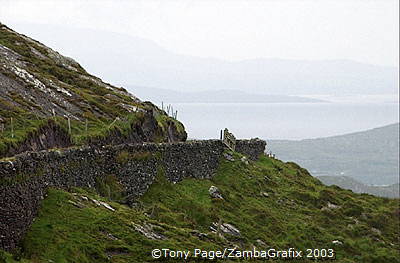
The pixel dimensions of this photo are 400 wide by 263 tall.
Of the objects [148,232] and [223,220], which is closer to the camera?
[148,232]

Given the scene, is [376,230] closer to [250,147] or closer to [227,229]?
[250,147]

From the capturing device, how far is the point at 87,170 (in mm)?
28391

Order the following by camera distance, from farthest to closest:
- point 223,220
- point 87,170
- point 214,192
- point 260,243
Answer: point 214,192 → point 223,220 → point 260,243 → point 87,170

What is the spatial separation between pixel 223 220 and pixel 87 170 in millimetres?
9727

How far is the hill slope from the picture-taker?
34531mm

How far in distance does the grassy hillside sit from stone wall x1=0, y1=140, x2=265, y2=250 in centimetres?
68

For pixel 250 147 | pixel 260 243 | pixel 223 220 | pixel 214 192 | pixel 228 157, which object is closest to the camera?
pixel 260 243

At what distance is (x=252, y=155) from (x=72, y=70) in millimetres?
23902

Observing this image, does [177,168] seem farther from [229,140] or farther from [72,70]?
[72,70]

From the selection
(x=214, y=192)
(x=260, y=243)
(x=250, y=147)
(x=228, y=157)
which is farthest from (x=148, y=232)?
(x=250, y=147)

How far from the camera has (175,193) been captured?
116 ft

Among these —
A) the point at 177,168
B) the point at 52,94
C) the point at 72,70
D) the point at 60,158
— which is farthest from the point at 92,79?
the point at 60,158

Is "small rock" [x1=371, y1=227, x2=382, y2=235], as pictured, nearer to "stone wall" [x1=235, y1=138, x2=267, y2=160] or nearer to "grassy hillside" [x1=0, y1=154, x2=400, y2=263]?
"grassy hillside" [x1=0, y1=154, x2=400, y2=263]

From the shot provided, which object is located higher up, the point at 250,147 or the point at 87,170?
the point at 250,147
